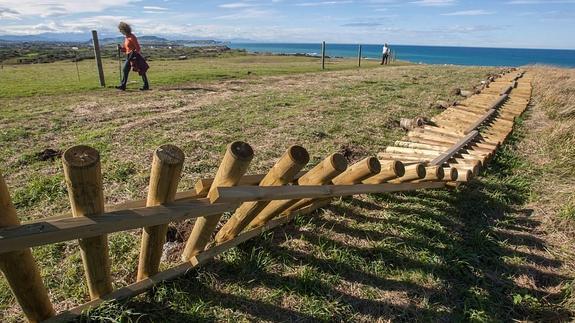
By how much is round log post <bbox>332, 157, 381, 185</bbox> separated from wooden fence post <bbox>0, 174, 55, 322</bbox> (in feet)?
7.98

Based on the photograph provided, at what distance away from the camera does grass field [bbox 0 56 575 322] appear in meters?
3.04

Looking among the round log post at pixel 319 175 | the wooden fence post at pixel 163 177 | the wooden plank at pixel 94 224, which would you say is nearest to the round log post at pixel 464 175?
the round log post at pixel 319 175

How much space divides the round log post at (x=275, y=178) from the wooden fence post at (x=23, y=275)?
4.70 feet

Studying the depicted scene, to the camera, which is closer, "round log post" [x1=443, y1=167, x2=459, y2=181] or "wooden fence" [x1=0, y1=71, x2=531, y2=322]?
"wooden fence" [x1=0, y1=71, x2=531, y2=322]

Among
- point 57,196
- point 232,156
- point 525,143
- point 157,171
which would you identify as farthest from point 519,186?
point 57,196

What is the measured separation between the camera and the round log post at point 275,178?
265cm

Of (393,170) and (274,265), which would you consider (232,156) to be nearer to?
(274,265)

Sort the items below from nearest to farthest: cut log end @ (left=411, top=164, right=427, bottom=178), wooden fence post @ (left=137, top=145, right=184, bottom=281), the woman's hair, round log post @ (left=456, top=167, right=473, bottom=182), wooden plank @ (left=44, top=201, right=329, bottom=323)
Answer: wooden fence post @ (left=137, top=145, right=184, bottom=281), wooden plank @ (left=44, top=201, right=329, bottom=323), cut log end @ (left=411, top=164, right=427, bottom=178), round log post @ (left=456, top=167, right=473, bottom=182), the woman's hair

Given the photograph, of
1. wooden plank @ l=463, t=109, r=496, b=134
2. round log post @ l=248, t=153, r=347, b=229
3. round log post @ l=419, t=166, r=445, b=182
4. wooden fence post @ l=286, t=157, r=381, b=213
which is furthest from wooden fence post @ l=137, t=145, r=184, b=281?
wooden plank @ l=463, t=109, r=496, b=134

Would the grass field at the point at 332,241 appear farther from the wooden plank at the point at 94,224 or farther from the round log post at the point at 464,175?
the wooden plank at the point at 94,224

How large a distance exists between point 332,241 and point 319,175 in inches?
41.0

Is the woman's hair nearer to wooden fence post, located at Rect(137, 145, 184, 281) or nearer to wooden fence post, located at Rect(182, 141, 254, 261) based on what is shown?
wooden fence post, located at Rect(182, 141, 254, 261)

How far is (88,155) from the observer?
1906 millimetres

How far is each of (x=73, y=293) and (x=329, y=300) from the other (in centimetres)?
205
